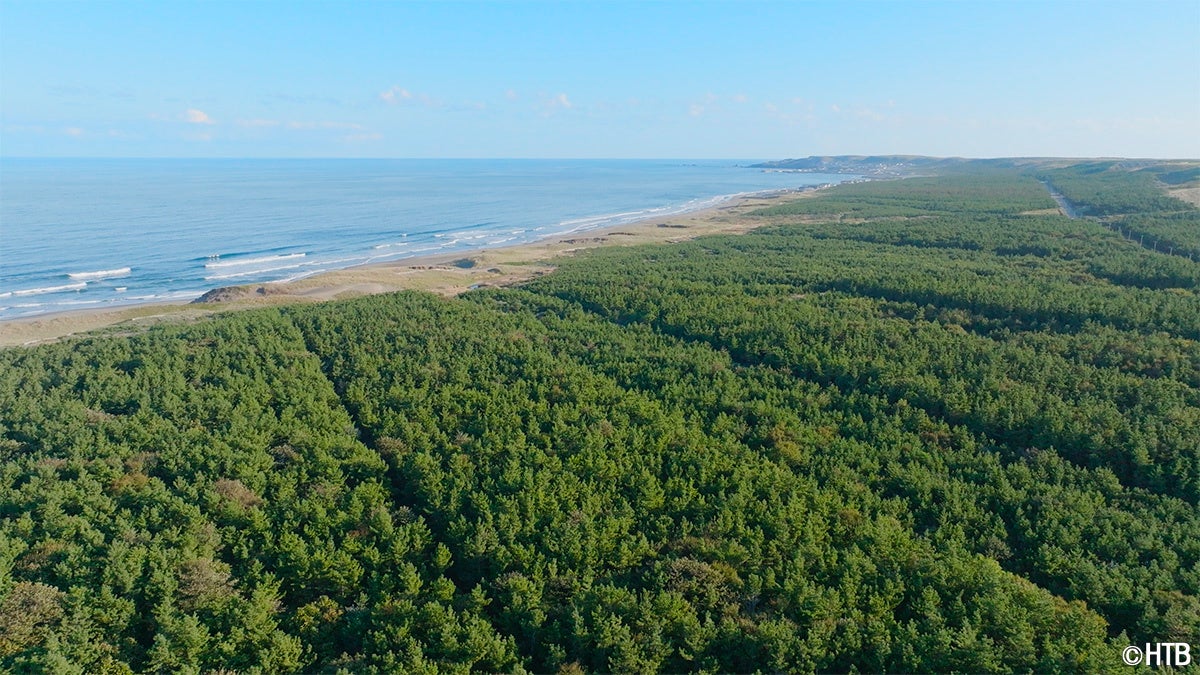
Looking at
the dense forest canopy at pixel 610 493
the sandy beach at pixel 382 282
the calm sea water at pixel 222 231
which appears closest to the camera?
the dense forest canopy at pixel 610 493

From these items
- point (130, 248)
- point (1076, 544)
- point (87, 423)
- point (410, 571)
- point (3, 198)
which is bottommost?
point (1076, 544)

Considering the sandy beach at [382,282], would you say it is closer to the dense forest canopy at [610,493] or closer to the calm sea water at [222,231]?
the calm sea water at [222,231]

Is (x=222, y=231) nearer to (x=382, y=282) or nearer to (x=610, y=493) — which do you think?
(x=382, y=282)

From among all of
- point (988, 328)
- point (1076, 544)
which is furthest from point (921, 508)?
point (988, 328)

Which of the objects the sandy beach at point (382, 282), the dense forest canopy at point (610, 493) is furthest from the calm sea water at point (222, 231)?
the dense forest canopy at point (610, 493)

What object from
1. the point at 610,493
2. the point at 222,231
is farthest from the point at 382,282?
the point at 222,231

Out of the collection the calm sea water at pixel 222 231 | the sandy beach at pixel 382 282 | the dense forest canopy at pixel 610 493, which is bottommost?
the dense forest canopy at pixel 610 493

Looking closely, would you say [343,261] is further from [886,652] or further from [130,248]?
[886,652]
